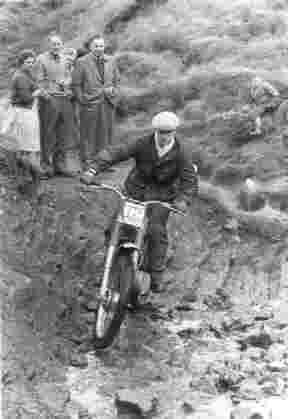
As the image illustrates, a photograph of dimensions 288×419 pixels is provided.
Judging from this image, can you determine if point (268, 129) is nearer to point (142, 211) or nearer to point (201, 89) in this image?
point (201, 89)

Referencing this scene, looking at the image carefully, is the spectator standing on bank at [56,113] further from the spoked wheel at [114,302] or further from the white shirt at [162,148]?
the spoked wheel at [114,302]

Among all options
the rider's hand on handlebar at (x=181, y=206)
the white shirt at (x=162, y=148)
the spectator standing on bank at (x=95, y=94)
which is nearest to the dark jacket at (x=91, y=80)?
the spectator standing on bank at (x=95, y=94)

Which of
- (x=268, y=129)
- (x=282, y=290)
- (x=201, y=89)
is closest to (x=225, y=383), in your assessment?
(x=282, y=290)

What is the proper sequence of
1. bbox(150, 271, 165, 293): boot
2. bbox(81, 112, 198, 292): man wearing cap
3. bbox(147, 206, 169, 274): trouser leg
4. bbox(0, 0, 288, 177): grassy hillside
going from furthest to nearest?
bbox(0, 0, 288, 177): grassy hillside, bbox(150, 271, 165, 293): boot, bbox(147, 206, 169, 274): trouser leg, bbox(81, 112, 198, 292): man wearing cap

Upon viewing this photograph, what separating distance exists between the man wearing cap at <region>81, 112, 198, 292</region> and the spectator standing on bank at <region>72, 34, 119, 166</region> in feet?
9.76

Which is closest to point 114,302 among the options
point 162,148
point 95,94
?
point 162,148

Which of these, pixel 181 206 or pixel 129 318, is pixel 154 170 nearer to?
pixel 181 206

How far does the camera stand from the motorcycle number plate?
6645mm

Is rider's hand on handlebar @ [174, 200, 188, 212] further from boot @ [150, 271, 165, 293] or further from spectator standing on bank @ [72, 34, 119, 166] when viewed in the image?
spectator standing on bank @ [72, 34, 119, 166]

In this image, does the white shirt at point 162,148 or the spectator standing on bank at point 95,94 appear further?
the spectator standing on bank at point 95,94

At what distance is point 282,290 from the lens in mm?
8320

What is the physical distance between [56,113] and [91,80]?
0.74 metres

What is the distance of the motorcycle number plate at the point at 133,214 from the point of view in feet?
21.8

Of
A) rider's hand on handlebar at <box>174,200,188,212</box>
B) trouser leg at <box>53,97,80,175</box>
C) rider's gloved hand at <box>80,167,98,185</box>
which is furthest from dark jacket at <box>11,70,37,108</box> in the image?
rider's hand on handlebar at <box>174,200,188,212</box>
